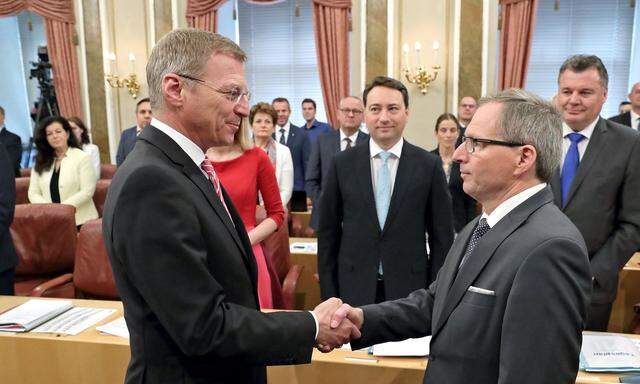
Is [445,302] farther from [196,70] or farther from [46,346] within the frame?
[46,346]

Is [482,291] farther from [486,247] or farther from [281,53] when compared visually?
[281,53]

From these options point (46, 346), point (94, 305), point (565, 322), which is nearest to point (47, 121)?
point (94, 305)

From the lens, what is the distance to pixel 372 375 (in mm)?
1863

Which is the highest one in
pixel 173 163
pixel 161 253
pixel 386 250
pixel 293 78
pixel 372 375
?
pixel 293 78

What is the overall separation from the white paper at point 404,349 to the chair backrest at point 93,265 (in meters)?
1.86

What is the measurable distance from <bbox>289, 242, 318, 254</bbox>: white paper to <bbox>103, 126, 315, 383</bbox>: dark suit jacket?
7.87 feet

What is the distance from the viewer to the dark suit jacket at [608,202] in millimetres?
2375

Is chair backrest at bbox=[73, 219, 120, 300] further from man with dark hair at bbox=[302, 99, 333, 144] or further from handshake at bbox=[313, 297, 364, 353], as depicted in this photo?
man with dark hair at bbox=[302, 99, 333, 144]

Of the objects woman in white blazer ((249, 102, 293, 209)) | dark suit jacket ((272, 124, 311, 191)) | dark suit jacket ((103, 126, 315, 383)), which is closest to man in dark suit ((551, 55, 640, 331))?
dark suit jacket ((103, 126, 315, 383))

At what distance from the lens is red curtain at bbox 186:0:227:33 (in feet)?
26.6

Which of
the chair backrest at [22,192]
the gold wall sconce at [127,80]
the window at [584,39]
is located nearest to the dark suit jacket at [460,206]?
the chair backrest at [22,192]

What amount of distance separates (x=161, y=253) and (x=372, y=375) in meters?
1.00

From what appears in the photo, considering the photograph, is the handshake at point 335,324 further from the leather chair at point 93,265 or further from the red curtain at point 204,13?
the red curtain at point 204,13

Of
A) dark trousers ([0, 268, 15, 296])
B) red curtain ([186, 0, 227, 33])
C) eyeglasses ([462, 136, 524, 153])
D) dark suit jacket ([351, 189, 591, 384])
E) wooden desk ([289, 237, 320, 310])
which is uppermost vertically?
red curtain ([186, 0, 227, 33])
